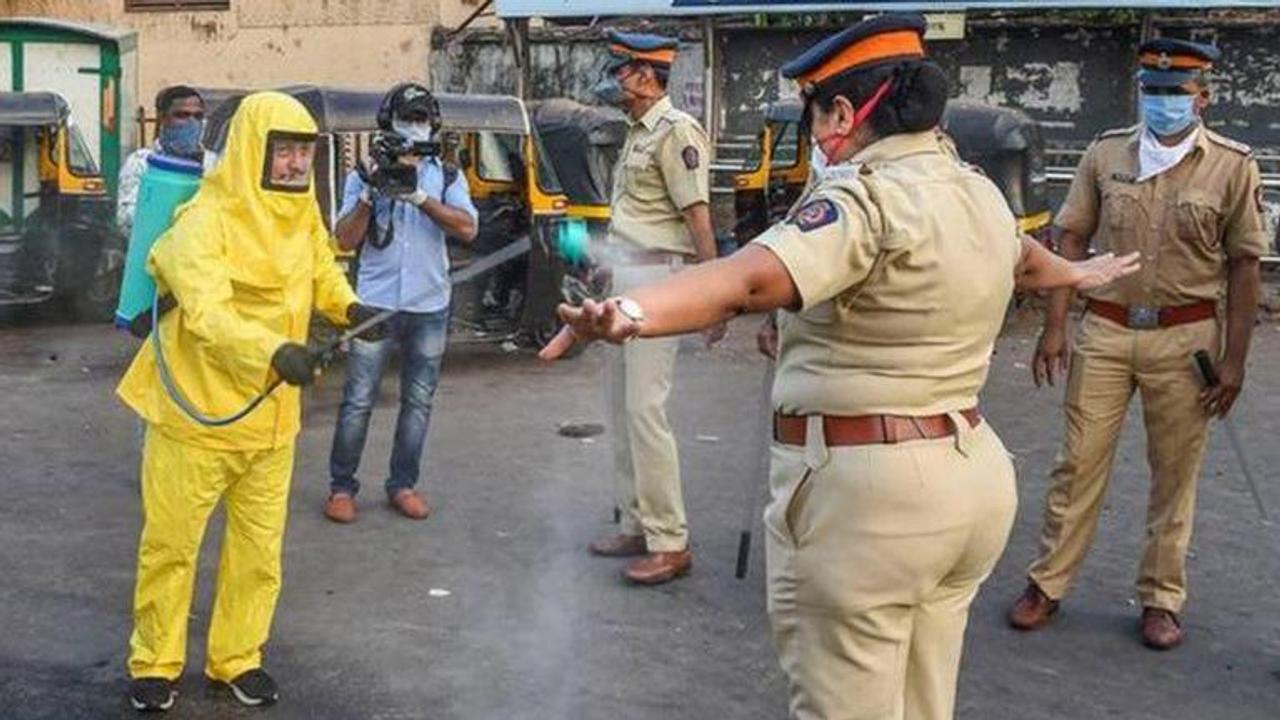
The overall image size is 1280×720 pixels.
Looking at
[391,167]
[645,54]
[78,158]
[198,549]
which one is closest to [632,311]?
[198,549]

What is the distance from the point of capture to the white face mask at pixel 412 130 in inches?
280

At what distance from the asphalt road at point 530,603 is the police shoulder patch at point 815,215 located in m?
2.34

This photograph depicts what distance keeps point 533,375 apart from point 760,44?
7.33 metres

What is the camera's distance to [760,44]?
58.2 ft

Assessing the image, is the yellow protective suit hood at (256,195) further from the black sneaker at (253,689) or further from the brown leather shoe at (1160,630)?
the brown leather shoe at (1160,630)

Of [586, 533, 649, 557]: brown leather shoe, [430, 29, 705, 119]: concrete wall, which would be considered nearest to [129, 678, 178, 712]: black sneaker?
[586, 533, 649, 557]: brown leather shoe

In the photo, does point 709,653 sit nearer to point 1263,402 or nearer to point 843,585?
point 843,585

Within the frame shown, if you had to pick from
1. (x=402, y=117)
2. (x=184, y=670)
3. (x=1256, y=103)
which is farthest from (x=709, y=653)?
(x=1256, y=103)

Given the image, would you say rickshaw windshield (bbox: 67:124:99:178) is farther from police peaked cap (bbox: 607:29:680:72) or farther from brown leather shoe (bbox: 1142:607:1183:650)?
brown leather shoe (bbox: 1142:607:1183:650)

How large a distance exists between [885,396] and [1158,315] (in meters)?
2.68

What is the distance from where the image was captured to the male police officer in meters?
6.34

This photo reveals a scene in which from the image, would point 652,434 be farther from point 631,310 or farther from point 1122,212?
point 631,310

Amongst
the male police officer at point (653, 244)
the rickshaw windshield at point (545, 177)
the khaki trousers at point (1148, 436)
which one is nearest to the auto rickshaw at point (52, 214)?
the rickshaw windshield at point (545, 177)

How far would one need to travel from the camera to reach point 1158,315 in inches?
222
